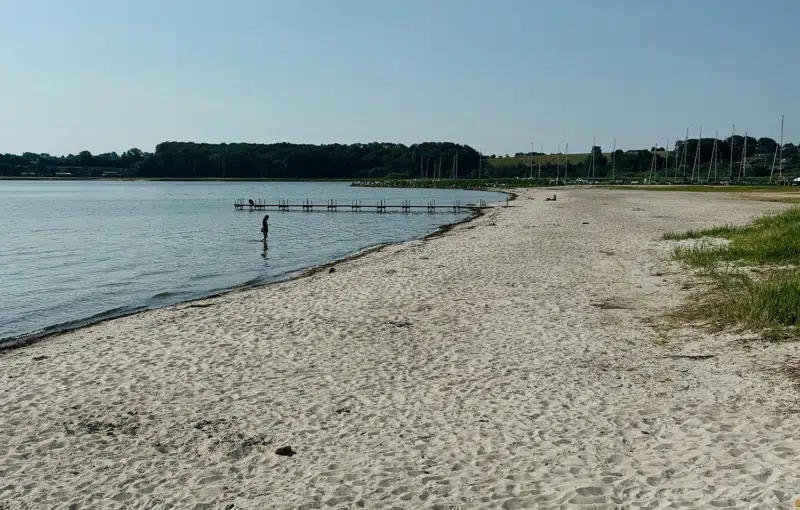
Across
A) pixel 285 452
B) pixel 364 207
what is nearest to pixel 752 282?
pixel 285 452

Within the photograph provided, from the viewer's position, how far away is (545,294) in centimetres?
1731

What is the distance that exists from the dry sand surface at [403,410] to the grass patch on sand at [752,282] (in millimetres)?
742

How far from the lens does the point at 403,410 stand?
9.09m

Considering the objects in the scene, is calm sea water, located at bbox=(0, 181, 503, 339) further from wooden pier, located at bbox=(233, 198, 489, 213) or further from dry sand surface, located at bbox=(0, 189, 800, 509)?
wooden pier, located at bbox=(233, 198, 489, 213)

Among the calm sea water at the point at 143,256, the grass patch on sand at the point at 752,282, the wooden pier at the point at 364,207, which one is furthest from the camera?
the wooden pier at the point at 364,207

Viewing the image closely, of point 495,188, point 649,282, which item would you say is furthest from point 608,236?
point 495,188

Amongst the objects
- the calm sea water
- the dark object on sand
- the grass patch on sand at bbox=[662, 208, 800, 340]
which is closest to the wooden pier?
the calm sea water

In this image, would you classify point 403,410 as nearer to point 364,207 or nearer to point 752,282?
point 752,282

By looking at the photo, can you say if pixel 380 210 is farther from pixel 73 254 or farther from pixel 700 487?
pixel 700 487

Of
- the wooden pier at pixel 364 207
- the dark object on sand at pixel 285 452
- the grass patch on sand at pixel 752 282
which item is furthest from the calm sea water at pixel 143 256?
the grass patch on sand at pixel 752 282

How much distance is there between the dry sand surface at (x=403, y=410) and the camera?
678 cm

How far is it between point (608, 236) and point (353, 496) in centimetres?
2852

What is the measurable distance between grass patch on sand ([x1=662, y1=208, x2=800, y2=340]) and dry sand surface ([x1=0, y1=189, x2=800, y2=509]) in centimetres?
74

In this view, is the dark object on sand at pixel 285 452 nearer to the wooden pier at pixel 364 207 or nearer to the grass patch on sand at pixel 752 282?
the grass patch on sand at pixel 752 282
